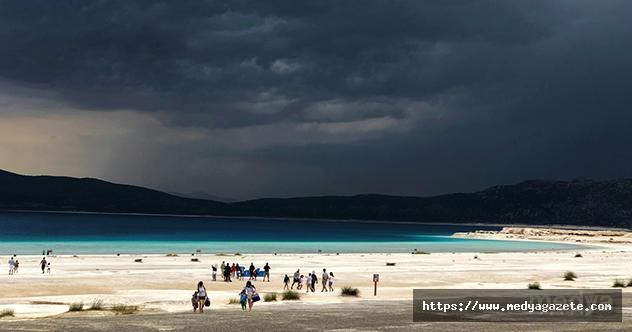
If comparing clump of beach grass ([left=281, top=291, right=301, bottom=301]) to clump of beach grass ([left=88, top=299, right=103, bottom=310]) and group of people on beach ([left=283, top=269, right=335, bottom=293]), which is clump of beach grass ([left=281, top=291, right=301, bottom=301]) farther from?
clump of beach grass ([left=88, top=299, right=103, bottom=310])

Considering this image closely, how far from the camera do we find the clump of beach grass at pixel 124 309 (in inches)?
1205

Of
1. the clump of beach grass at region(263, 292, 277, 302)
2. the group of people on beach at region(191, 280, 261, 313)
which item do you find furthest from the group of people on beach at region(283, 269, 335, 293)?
the group of people on beach at region(191, 280, 261, 313)

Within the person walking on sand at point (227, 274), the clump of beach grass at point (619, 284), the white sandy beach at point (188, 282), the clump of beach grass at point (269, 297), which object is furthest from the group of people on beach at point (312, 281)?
the clump of beach grass at point (619, 284)

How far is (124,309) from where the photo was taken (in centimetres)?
3130

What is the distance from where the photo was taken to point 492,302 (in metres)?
35.5

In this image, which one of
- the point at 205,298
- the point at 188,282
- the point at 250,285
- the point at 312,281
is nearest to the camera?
the point at 205,298

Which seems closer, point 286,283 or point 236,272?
point 286,283

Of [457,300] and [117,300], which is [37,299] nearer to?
[117,300]

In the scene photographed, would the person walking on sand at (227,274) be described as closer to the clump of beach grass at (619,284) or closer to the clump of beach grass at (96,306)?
the clump of beach grass at (96,306)

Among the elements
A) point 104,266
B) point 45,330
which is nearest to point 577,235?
point 104,266

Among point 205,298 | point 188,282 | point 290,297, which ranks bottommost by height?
point 188,282

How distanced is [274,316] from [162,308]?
678 centimetres

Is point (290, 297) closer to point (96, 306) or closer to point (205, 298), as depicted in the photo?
point (205, 298)

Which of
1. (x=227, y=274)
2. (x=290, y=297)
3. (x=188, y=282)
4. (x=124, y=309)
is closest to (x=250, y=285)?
(x=124, y=309)
